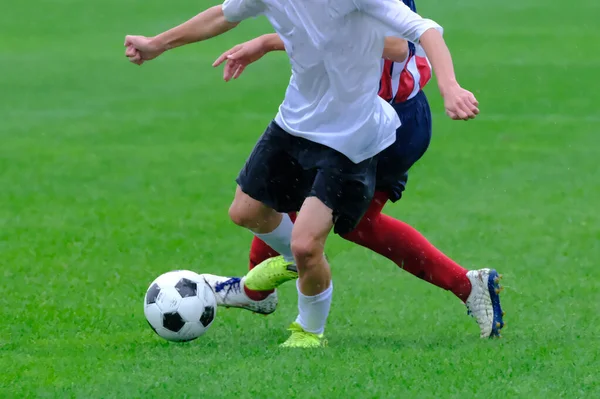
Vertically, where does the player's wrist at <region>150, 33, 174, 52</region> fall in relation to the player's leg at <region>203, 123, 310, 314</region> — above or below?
above

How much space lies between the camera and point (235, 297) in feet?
20.3

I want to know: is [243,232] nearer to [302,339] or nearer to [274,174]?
[274,174]

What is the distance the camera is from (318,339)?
18.4 ft

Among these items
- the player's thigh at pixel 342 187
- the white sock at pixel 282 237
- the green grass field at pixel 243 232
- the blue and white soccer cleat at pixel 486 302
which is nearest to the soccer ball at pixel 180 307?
the green grass field at pixel 243 232

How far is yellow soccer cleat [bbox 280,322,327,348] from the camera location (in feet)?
18.1

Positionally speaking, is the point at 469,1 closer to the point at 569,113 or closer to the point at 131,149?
the point at 569,113

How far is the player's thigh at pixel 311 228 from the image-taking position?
5.37 meters

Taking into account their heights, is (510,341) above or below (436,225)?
above

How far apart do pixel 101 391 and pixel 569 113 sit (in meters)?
10.9

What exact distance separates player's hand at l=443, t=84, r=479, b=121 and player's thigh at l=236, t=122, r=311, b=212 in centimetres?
123

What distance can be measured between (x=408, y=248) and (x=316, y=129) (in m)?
0.93

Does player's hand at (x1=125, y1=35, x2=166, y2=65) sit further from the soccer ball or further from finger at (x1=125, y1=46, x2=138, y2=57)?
the soccer ball

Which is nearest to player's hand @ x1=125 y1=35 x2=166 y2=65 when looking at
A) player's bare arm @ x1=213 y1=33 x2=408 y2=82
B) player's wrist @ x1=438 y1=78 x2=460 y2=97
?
player's bare arm @ x1=213 y1=33 x2=408 y2=82

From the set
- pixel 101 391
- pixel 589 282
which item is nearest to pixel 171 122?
pixel 589 282
